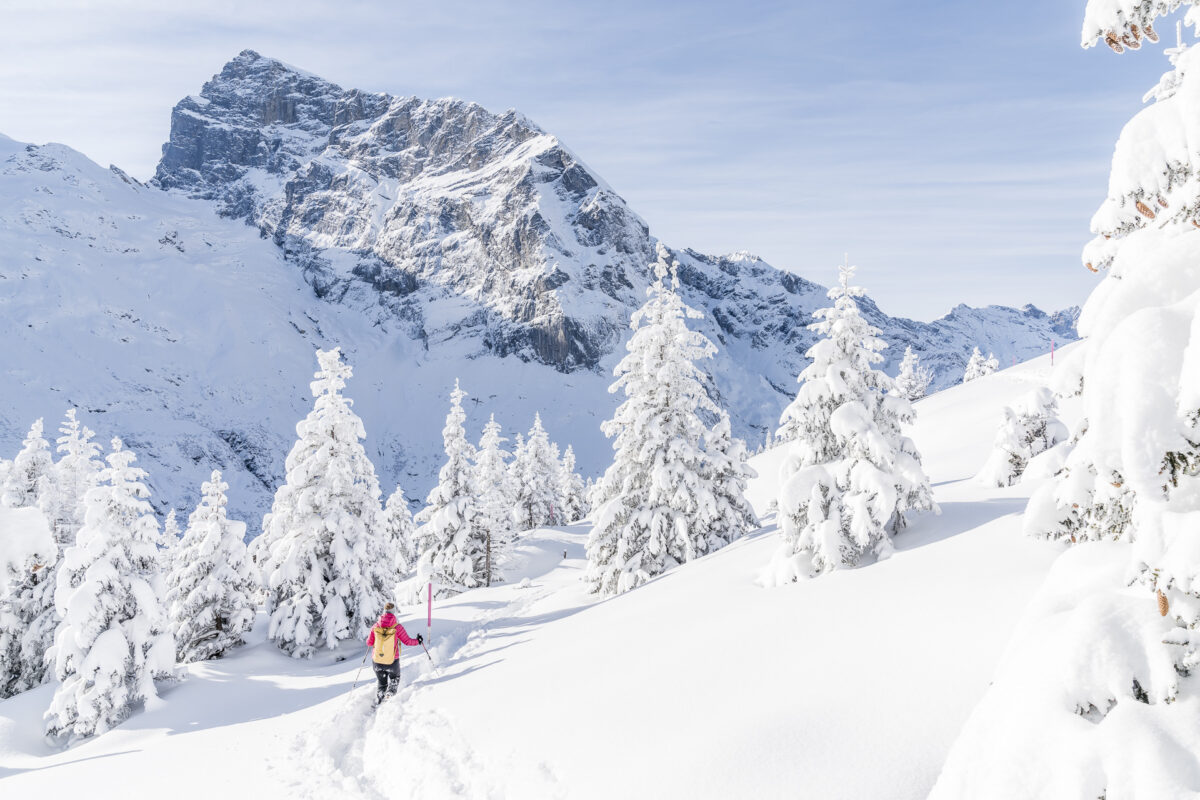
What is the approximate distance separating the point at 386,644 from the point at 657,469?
10307 millimetres

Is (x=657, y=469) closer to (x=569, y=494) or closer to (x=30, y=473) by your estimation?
(x=30, y=473)

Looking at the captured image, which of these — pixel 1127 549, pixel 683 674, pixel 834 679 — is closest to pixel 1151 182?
pixel 1127 549

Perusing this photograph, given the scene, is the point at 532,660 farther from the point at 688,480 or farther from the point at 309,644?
the point at 309,644

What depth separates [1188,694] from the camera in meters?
2.98

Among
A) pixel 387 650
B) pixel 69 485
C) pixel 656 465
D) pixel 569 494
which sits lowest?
pixel 569 494

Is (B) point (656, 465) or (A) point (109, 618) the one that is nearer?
(A) point (109, 618)

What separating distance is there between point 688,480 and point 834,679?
13558 mm

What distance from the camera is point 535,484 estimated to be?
63188 mm

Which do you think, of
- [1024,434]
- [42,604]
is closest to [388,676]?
[1024,434]

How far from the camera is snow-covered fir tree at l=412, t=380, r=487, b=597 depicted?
36.1 metres

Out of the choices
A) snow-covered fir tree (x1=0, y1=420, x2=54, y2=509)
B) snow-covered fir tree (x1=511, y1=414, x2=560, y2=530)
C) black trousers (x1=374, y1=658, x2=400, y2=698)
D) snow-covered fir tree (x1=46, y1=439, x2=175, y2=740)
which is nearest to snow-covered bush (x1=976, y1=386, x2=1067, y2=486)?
black trousers (x1=374, y1=658, x2=400, y2=698)

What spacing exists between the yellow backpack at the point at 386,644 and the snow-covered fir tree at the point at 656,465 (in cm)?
927

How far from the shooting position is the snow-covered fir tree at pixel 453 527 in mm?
36125

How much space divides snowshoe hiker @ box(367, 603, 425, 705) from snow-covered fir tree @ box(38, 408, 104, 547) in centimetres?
2061
